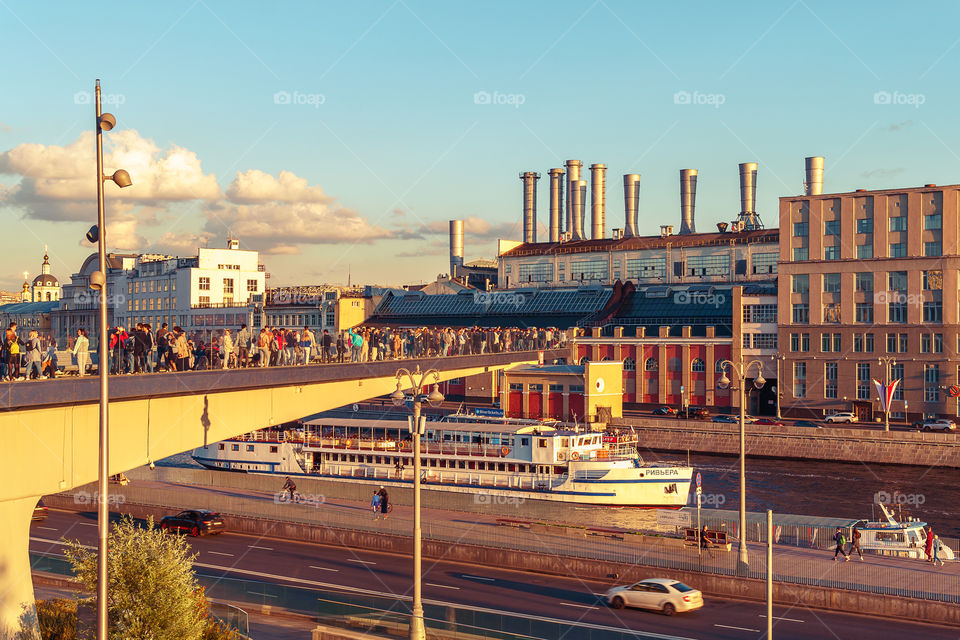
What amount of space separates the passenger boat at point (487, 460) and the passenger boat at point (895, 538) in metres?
Result: 15.0

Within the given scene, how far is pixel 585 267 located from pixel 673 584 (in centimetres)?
10547

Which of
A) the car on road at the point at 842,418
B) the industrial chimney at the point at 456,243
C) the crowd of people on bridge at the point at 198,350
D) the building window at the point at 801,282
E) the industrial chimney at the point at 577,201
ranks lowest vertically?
the car on road at the point at 842,418

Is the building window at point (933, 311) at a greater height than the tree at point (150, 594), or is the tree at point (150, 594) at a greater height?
the building window at point (933, 311)

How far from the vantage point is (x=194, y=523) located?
45.2 meters

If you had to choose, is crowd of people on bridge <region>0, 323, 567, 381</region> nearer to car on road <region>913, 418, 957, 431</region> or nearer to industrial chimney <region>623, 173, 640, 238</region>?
car on road <region>913, 418, 957, 431</region>

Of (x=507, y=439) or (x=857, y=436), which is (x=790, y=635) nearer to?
(x=507, y=439)

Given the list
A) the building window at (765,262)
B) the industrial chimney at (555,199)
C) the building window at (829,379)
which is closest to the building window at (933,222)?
the building window at (829,379)

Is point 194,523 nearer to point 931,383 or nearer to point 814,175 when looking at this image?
point 931,383

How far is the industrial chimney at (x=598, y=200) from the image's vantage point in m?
160

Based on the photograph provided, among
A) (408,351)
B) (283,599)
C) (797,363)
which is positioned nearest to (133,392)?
(283,599)

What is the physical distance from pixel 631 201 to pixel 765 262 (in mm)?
42728

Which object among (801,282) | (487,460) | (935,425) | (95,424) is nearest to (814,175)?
(801,282)

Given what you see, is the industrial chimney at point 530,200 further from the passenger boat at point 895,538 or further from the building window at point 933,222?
the passenger boat at point 895,538

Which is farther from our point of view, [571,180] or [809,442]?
[571,180]
